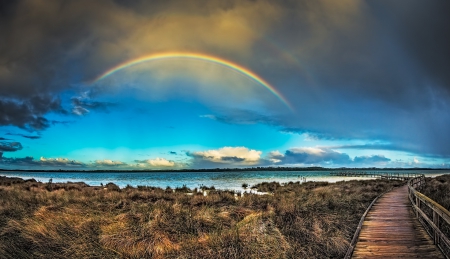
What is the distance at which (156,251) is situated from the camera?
886cm

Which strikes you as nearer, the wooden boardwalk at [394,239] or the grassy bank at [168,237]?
the grassy bank at [168,237]

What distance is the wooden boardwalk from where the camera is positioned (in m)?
8.88

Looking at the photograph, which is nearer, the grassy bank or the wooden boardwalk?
the grassy bank

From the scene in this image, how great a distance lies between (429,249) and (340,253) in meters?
2.55

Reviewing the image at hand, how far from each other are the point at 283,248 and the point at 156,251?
3.81 m

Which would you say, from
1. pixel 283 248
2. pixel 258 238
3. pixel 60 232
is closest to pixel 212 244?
pixel 258 238

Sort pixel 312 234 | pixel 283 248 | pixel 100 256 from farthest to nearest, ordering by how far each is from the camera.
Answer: pixel 312 234 < pixel 283 248 < pixel 100 256

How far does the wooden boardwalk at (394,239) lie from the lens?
29.1ft

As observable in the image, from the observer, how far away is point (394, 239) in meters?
10.6

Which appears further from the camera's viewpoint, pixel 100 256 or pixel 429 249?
pixel 429 249

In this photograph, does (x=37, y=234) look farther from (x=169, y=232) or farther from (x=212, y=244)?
(x=212, y=244)

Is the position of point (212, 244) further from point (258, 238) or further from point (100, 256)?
point (100, 256)

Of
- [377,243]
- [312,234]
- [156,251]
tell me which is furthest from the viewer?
[312,234]

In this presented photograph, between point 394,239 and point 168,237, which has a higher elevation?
point 394,239
